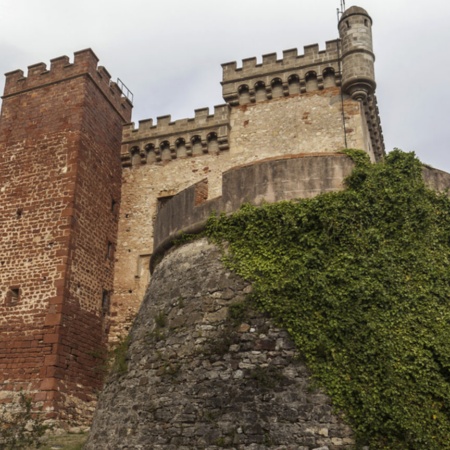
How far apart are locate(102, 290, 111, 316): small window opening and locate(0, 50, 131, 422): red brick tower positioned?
41 millimetres

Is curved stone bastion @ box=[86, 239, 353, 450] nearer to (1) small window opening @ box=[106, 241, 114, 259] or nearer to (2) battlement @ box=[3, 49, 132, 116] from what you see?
(1) small window opening @ box=[106, 241, 114, 259]

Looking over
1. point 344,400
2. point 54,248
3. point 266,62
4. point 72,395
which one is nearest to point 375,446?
point 344,400

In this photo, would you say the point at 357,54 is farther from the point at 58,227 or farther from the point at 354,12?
the point at 58,227

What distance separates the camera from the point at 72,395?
15062 millimetres

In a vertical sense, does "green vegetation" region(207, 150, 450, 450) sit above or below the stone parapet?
below

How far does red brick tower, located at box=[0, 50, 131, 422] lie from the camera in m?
15.2

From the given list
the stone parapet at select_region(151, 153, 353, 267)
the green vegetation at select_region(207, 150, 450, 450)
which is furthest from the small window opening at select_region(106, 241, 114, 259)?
the green vegetation at select_region(207, 150, 450, 450)

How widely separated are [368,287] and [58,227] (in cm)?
Result: 1157

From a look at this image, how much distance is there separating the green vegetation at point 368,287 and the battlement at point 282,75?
36.4 feet

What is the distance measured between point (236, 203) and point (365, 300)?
2.57 metres

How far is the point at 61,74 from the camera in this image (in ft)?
63.4

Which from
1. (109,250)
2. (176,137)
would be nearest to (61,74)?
(176,137)

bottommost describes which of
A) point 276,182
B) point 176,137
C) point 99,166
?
point 276,182

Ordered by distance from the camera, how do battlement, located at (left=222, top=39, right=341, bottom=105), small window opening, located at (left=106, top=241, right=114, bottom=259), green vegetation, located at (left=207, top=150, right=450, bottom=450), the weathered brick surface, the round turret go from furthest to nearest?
1. battlement, located at (left=222, top=39, right=341, bottom=105)
2. small window opening, located at (left=106, top=241, right=114, bottom=259)
3. the weathered brick surface
4. the round turret
5. green vegetation, located at (left=207, top=150, right=450, bottom=450)
